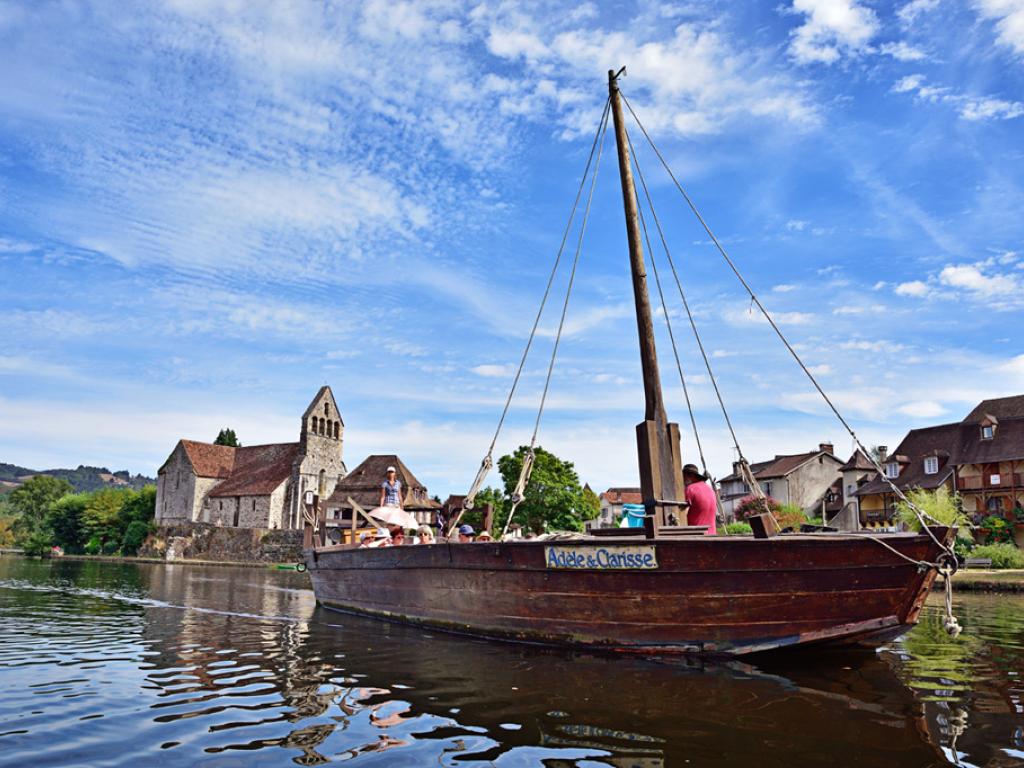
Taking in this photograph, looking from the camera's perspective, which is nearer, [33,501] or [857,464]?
[857,464]

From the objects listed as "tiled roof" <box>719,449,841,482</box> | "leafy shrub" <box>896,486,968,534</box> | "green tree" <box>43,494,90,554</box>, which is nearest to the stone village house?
"leafy shrub" <box>896,486,968,534</box>

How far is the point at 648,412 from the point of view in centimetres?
1032

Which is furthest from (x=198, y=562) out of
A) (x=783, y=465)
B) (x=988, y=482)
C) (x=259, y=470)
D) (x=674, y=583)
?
(x=674, y=583)

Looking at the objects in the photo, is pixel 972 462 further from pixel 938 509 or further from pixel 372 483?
pixel 372 483

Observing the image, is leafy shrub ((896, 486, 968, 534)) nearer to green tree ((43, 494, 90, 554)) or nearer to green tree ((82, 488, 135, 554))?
green tree ((82, 488, 135, 554))

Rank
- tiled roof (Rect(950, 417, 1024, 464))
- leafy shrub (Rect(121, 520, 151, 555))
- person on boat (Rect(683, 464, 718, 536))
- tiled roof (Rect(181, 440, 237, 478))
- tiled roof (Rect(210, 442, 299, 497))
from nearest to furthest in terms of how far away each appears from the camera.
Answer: person on boat (Rect(683, 464, 718, 536))
tiled roof (Rect(950, 417, 1024, 464))
tiled roof (Rect(210, 442, 299, 497))
leafy shrub (Rect(121, 520, 151, 555))
tiled roof (Rect(181, 440, 237, 478))

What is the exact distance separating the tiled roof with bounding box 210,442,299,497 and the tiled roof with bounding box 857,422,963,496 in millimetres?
46499

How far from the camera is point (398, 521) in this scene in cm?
1444

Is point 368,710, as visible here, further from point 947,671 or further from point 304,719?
point 947,671

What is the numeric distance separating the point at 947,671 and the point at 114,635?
11.7 metres

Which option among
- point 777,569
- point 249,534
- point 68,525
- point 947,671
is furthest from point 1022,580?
point 68,525

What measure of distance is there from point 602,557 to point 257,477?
6334cm

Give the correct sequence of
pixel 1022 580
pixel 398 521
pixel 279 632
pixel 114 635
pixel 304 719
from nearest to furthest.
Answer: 1. pixel 304 719
2. pixel 114 635
3. pixel 279 632
4. pixel 398 521
5. pixel 1022 580

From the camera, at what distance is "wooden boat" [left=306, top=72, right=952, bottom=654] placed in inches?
319
